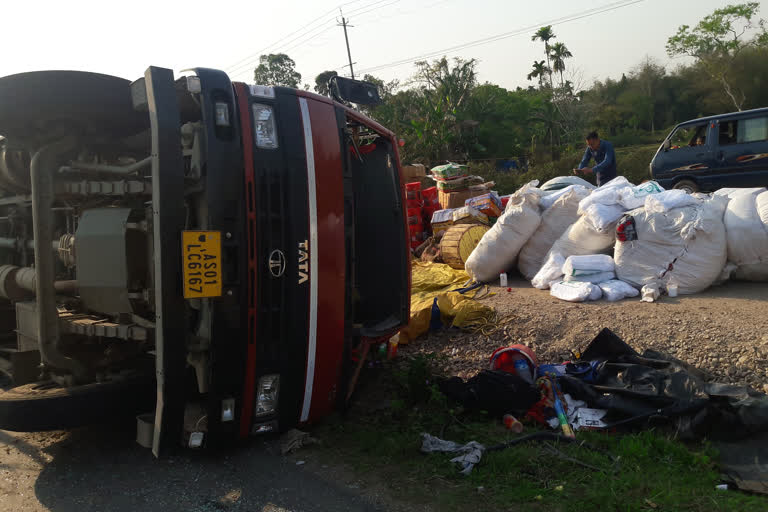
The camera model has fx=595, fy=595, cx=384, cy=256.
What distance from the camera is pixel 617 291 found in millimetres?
5625

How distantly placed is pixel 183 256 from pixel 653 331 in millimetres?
3720

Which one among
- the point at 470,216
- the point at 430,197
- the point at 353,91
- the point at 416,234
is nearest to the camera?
the point at 353,91

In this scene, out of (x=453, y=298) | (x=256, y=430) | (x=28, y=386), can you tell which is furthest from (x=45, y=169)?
(x=453, y=298)

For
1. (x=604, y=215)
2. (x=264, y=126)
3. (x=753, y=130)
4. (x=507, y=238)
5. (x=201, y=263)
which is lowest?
(x=507, y=238)

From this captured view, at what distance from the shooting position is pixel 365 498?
112 inches

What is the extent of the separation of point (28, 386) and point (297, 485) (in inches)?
66.5

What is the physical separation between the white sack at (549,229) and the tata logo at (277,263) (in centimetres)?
446

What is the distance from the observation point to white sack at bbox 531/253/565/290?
20.8 feet

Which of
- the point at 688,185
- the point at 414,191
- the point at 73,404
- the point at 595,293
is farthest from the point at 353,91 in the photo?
the point at 688,185

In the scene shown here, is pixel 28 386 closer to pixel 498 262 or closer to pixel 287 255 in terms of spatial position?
pixel 287 255

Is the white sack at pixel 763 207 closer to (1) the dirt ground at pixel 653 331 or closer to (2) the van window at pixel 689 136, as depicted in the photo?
(1) the dirt ground at pixel 653 331

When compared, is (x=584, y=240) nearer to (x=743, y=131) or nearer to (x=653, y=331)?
(x=653, y=331)

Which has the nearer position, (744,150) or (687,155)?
(744,150)

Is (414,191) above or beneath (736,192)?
above
